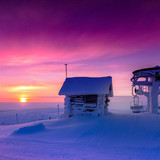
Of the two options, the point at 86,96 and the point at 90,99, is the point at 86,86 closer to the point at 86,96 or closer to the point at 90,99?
the point at 86,96

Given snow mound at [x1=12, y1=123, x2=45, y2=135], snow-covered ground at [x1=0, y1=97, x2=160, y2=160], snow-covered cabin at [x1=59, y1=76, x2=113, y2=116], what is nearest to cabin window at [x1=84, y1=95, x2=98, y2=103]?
snow-covered cabin at [x1=59, y1=76, x2=113, y2=116]

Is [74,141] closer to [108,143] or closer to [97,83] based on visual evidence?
[108,143]

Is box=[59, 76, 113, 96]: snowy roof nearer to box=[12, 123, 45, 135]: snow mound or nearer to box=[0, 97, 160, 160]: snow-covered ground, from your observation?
box=[0, 97, 160, 160]: snow-covered ground

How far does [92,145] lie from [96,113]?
7.12 metres

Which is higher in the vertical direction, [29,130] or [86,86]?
[86,86]

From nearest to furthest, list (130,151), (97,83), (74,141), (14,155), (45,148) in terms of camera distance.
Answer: (14,155) < (130,151) < (45,148) < (74,141) < (97,83)

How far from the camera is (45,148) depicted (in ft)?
24.6

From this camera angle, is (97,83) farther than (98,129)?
Yes

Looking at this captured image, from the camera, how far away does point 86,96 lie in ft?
51.8

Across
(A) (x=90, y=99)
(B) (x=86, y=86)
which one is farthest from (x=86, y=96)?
(B) (x=86, y=86)

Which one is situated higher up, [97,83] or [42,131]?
[97,83]

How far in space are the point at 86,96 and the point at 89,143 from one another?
25.2 ft

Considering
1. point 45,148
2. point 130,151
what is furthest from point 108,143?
point 45,148

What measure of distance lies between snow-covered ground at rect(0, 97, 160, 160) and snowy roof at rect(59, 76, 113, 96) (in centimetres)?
385
